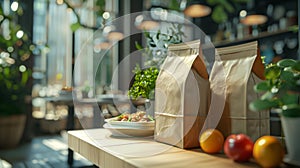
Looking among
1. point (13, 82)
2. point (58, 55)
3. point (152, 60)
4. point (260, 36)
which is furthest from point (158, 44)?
point (58, 55)

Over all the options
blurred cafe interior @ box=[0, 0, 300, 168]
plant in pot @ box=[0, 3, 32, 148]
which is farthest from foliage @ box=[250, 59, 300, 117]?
plant in pot @ box=[0, 3, 32, 148]

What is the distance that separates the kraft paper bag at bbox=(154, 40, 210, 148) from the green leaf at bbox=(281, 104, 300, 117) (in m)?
0.25

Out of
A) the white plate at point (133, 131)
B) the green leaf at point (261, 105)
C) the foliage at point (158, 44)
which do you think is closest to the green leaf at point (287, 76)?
the green leaf at point (261, 105)

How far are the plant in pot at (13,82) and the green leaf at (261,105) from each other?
2.71 metres

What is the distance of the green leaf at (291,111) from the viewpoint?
22.8 inches

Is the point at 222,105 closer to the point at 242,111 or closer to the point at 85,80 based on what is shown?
the point at 242,111

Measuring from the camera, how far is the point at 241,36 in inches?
166

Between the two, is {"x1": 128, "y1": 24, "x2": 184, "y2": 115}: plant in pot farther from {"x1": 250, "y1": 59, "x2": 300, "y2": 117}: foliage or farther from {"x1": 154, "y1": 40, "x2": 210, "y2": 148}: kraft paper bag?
{"x1": 250, "y1": 59, "x2": 300, "y2": 117}: foliage

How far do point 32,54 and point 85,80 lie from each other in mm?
871

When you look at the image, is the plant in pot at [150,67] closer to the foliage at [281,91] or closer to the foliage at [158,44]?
the foliage at [158,44]

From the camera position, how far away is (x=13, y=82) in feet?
11.1

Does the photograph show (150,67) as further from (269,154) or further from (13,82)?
(13,82)

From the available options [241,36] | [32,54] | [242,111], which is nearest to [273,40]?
[241,36]

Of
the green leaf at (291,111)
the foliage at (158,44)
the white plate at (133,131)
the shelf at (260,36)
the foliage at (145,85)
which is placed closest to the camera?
the green leaf at (291,111)
